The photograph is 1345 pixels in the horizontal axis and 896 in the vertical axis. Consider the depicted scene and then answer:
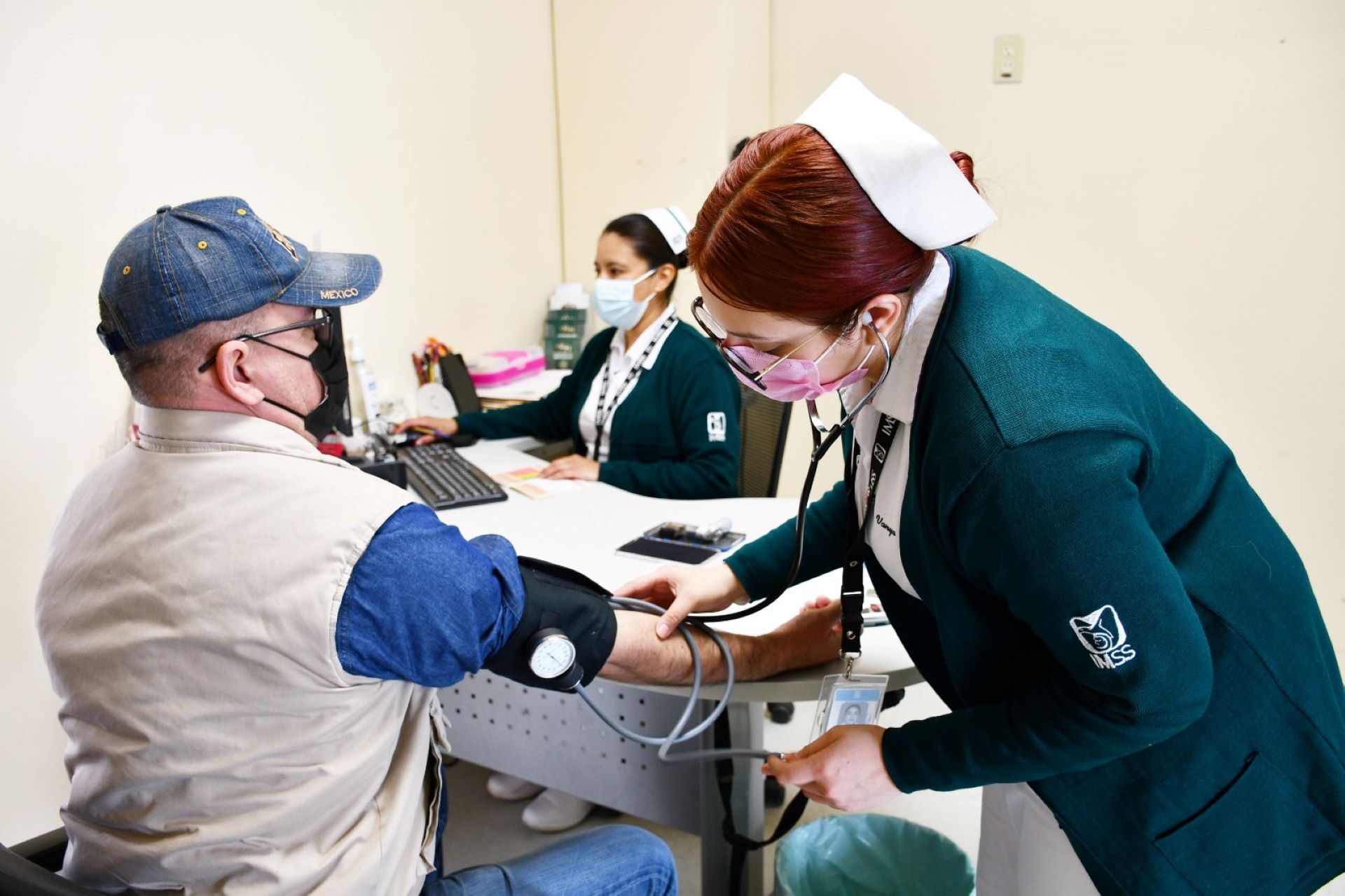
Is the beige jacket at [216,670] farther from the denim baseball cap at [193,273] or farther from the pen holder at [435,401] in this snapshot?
the pen holder at [435,401]

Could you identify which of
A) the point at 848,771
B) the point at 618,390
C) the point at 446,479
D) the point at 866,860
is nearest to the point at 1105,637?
the point at 848,771

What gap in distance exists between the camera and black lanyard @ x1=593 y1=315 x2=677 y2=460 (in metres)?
2.26

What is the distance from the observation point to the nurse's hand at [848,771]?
0.88 m

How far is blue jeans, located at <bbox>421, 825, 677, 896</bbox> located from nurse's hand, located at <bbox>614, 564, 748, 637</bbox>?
0.30m

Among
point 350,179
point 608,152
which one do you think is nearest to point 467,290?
point 350,179

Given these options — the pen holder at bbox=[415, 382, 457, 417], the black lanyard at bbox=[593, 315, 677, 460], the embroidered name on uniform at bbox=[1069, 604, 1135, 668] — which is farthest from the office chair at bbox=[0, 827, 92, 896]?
the pen holder at bbox=[415, 382, 457, 417]

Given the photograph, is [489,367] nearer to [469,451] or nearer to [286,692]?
[469,451]

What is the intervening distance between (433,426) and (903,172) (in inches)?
75.9

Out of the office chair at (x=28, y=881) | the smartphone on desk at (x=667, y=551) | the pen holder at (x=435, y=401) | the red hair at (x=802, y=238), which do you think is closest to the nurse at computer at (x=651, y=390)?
the pen holder at (x=435, y=401)

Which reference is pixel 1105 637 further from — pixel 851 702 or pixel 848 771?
pixel 851 702

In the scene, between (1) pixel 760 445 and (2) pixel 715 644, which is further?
(1) pixel 760 445

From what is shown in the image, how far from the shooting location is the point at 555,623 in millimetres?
970

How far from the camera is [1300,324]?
261 centimetres

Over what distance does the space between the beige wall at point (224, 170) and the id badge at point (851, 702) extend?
1601 millimetres
